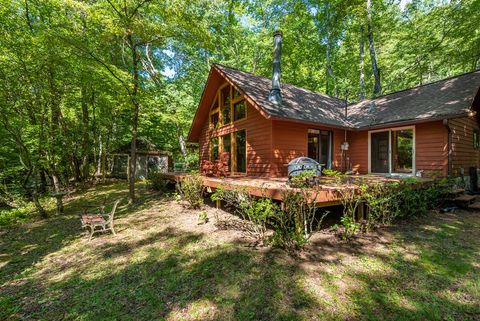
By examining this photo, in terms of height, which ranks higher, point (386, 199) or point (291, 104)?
point (291, 104)

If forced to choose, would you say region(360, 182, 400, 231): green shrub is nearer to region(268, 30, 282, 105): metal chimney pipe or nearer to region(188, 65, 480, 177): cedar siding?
region(188, 65, 480, 177): cedar siding

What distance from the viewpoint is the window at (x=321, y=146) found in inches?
337

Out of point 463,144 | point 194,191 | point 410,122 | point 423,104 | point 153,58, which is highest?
point 153,58

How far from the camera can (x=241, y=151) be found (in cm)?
909

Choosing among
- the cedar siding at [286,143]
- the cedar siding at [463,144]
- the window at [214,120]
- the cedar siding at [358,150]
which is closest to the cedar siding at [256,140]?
the cedar siding at [286,143]

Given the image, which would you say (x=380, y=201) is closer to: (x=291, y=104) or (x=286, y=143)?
(x=286, y=143)

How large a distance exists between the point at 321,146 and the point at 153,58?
16562 mm

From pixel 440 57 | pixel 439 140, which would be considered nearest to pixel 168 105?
pixel 439 140

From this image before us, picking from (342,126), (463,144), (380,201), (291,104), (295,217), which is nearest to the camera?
(295,217)

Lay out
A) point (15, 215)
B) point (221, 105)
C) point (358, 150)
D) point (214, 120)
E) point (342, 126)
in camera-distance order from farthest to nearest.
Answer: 1. point (214, 120)
2. point (221, 105)
3. point (358, 150)
4. point (342, 126)
5. point (15, 215)

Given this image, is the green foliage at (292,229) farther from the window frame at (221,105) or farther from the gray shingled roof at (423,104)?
the gray shingled roof at (423,104)

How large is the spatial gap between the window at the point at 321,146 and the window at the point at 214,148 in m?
4.60

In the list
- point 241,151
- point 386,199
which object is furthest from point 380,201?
point 241,151

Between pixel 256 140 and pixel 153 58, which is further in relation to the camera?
pixel 153 58
